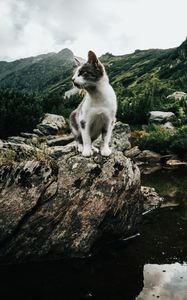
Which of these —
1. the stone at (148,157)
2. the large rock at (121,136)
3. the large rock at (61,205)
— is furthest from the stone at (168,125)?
the large rock at (61,205)

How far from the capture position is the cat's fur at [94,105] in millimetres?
7449

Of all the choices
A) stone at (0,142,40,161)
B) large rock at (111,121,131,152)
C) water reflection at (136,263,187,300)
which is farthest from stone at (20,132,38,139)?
water reflection at (136,263,187,300)

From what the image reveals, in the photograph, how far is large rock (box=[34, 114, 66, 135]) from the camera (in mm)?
26388

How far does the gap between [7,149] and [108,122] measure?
2.40 m

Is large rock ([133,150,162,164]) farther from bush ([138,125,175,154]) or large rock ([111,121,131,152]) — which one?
large rock ([111,121,131,152])

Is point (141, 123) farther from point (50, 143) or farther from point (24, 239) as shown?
point (24, 239)

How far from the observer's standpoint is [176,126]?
35.0m

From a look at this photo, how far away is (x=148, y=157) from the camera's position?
25.4 m

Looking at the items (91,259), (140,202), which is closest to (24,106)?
(140,202)

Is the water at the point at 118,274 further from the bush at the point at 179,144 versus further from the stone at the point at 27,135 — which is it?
the stone at the point at 27,135

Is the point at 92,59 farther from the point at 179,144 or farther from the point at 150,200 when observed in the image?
the point at 179,144

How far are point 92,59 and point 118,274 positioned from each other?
4.26m

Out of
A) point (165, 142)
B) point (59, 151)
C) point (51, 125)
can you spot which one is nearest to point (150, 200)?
point (59, 151)

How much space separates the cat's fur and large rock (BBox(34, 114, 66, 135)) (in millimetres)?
17783
